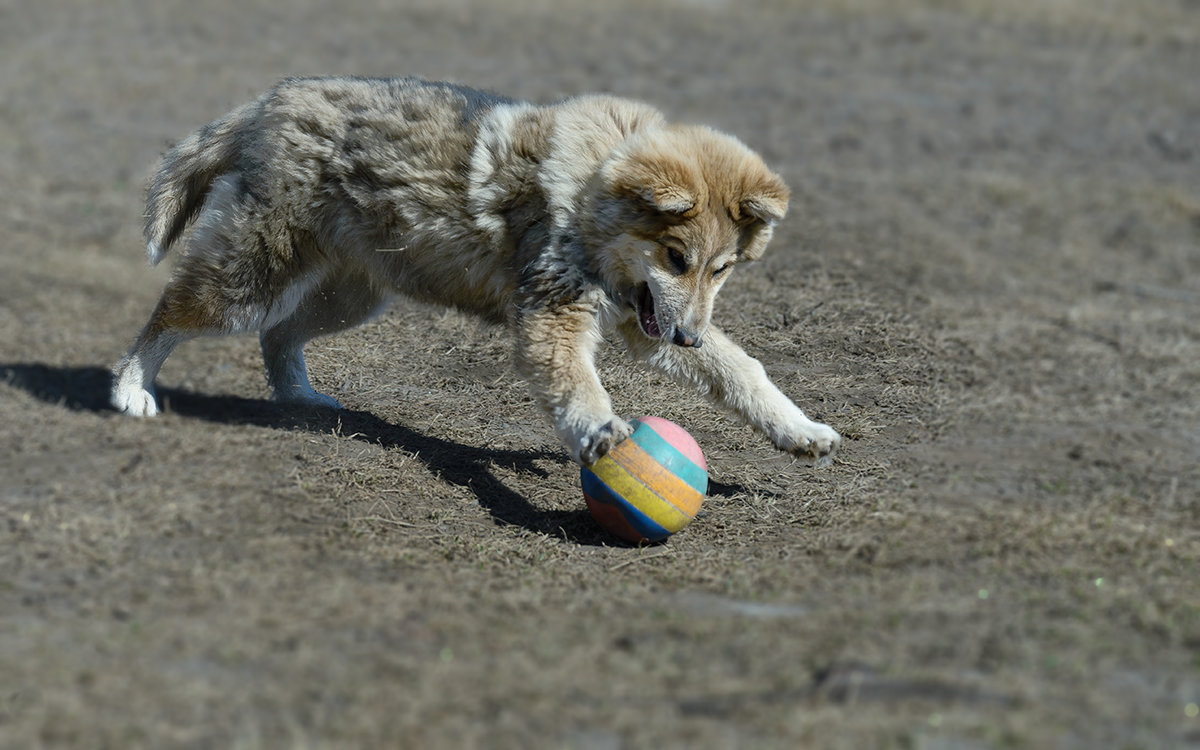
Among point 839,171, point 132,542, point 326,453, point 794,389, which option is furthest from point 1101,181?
point 132,542

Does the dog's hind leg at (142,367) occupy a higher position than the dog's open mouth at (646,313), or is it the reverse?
the dog's open mouth at (646,313)

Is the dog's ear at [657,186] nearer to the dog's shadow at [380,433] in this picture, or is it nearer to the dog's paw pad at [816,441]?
the dog's paw pad at [816,441]

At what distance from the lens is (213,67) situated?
16.8 m

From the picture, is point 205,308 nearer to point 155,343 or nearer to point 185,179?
point 155,343

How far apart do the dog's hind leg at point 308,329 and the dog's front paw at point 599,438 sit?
231 cm

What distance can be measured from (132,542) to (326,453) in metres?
1.43

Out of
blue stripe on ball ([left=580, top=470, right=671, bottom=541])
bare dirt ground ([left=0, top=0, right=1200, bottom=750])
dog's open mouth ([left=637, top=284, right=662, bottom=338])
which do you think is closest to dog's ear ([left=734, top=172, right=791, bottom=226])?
dog's open mouth ([left=637, top=284, right=662, bottom=338])

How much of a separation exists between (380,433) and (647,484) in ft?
6.61

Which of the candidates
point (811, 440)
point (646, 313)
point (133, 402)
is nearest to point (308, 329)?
point (133, 402)

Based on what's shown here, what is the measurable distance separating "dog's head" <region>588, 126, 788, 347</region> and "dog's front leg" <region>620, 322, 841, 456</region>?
1.37 ft

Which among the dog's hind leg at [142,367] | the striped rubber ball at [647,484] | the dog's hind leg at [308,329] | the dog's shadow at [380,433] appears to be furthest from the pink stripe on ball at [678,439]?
the dog's hind leg at [142,367]

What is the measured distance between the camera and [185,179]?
723cm

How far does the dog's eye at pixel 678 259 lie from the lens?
19.7ft

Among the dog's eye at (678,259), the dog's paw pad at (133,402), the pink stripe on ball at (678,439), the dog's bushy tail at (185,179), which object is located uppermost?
the dog's eye at (678,259)
